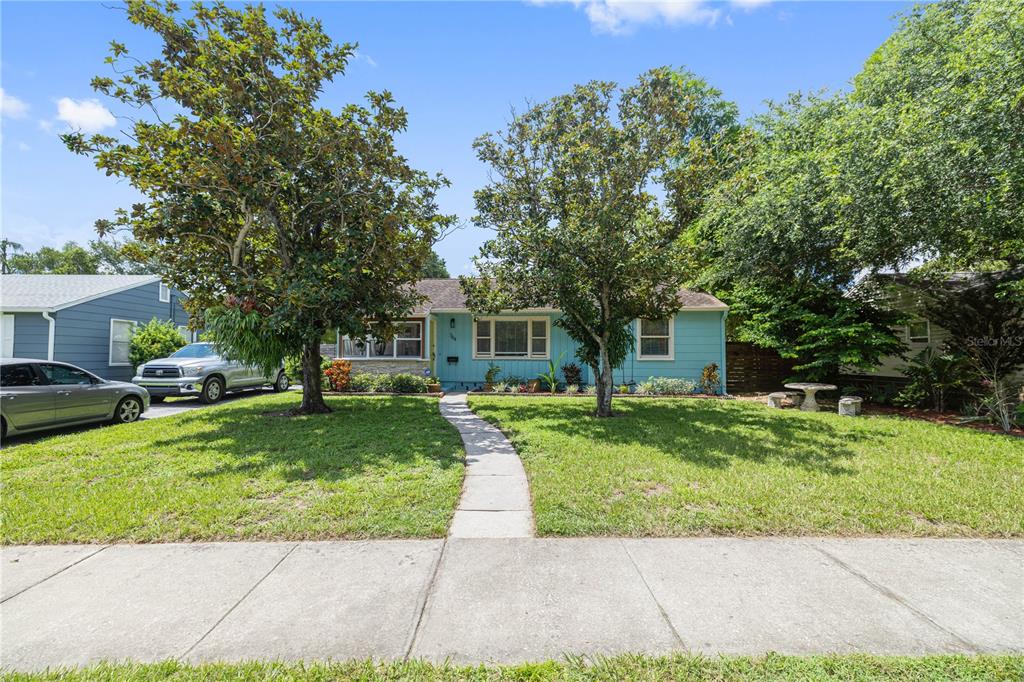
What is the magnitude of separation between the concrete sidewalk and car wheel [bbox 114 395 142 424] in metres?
6.98

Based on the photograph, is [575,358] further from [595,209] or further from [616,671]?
[616,671]

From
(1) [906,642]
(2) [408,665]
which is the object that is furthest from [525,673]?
(1) [906,642]

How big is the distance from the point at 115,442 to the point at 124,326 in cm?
1163

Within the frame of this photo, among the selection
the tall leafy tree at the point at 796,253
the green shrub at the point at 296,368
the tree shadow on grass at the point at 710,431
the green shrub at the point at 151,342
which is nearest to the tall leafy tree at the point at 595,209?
the tree shadow on grass at the point at 710,431

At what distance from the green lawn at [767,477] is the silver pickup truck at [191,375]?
30.6 ft

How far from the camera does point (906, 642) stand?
243 centimetres

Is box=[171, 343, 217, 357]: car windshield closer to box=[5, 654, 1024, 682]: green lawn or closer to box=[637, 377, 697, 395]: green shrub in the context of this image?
box=[5, 654, 1024, 682]: green lawn

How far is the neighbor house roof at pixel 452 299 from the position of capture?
14305mm

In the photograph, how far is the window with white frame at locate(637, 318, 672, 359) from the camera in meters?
14.8

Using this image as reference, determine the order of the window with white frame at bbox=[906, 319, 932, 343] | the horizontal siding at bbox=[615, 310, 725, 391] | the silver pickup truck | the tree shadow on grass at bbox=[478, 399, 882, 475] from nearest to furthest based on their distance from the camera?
the tree shadow on grass at bbox=[478, 399, 882, 475], the silver pickup truck, the window with white frame at bbox=[906, 319, 932, 343], the horizontal siding at bbox=[615, 310, 725, 391]

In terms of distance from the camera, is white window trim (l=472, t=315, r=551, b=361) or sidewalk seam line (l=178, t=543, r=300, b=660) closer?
sidewalk seam line (l=178, t=543, r=300, b=660)

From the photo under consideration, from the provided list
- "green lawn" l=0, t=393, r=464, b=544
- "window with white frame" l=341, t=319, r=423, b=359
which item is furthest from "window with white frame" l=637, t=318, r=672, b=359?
"green lawn" l=0, t=393, r=464, b=544

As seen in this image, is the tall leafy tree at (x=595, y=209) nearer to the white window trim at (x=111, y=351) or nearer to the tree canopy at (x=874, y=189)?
the tree canopy at (x=874, y=189)

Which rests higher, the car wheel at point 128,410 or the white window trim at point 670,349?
the white window trim at point 670,349
